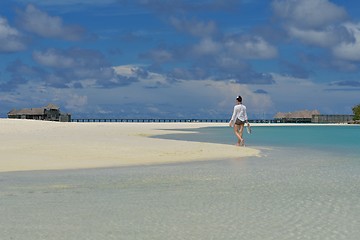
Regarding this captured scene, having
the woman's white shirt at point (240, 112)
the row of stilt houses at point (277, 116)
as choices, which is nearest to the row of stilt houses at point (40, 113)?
the row of stilt houses at point (277, 116)

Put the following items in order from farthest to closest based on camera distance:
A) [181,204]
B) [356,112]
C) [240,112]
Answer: [356,112]
[240,112]
[181,204]

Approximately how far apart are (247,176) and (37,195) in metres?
5.67

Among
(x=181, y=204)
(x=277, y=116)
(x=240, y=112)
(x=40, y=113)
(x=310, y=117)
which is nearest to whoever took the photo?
(x=181, y=204)

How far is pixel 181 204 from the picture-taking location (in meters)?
9.34

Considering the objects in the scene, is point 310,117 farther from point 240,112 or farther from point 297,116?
point 240,112

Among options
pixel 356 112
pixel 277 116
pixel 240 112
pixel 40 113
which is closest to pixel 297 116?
pixel 277 116

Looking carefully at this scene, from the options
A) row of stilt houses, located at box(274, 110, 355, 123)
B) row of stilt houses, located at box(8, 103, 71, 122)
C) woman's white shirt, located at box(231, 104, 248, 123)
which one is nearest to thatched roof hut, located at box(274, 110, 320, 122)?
row of stilt houses, located at box(274, 110, 355, 123)

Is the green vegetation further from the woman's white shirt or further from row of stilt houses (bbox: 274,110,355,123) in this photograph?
the woman's white shirt

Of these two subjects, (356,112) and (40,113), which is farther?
(356,112)

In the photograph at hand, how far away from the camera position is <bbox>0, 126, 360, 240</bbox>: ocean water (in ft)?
23.8

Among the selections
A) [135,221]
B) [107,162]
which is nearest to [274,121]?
[107,162]

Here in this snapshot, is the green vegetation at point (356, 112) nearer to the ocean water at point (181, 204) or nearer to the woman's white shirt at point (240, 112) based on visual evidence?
the woman's white shirt at point (240, 112)

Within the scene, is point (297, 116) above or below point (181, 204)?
above

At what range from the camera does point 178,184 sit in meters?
12.0
